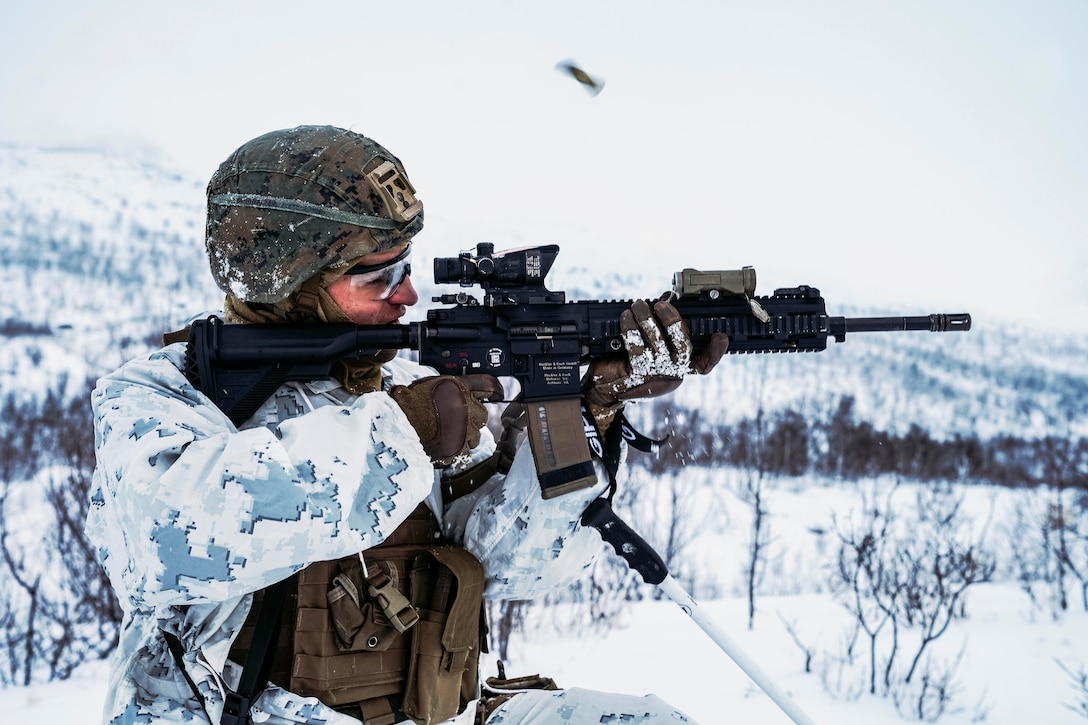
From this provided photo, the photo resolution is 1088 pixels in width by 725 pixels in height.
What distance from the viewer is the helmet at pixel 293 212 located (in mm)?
2170

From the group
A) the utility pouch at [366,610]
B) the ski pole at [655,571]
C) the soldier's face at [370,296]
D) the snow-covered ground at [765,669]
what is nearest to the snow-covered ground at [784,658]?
the snow-covered ground at [765,669]

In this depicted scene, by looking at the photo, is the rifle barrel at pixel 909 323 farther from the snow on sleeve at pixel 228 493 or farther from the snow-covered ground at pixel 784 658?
the snow-covered ground at pixel 784 658

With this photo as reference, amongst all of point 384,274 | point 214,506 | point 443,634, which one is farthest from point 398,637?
point 384,274

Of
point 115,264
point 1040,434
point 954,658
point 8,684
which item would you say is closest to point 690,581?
point 954,658

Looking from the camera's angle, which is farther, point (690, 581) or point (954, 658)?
point (690, 581)

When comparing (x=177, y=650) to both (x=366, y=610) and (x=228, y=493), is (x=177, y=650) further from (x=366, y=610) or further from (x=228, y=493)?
(x=228, y=493)

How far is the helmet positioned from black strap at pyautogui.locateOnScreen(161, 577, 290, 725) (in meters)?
0.82

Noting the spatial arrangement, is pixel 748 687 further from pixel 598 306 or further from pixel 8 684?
pixel 8 684

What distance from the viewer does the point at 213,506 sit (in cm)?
164

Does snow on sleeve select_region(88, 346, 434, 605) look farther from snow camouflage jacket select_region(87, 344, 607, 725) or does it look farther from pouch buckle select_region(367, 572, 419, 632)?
pouch buckle select_region(367, 572, 419, 632)

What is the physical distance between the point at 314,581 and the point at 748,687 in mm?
3894

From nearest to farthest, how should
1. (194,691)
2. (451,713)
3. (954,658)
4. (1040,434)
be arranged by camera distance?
(194,691) < (451,713) < (954,658) < (1040,434)

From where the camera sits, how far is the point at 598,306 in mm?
2674

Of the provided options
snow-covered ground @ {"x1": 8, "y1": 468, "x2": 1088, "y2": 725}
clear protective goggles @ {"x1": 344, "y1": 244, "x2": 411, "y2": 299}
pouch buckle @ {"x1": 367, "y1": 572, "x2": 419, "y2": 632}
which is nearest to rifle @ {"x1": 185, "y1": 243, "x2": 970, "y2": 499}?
clear protective goggles @ {"x1": 344, "y1": 244, "x2": 411, "y2": 299}
